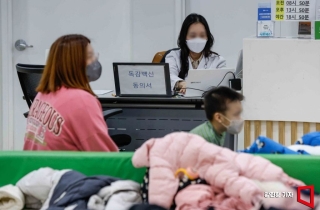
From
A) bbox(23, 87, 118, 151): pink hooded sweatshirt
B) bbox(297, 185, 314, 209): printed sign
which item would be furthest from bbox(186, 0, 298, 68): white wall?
bbox(297, 185, 314, 209): printed sign

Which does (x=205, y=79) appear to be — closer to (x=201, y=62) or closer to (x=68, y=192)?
(x=201, y=62)

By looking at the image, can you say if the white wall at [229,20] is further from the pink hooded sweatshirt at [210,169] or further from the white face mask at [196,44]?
the pink hooded sweatshirt at [210,169]

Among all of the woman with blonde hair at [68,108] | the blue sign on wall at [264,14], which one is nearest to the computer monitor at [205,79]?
the blue sign on wall at [264,14]

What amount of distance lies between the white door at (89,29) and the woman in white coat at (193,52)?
0.75 meters

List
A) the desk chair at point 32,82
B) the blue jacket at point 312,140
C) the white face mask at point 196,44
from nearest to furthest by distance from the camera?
the blue jacket at point 312,140 → the desk chair at point 32,82 → the white face mask at point 196,44

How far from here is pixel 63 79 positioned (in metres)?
2.70

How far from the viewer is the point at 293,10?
382 centimetres

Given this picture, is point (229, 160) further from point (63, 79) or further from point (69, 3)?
point (69, 3)

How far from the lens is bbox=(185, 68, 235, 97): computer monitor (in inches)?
152

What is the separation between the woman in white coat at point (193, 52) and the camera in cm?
448

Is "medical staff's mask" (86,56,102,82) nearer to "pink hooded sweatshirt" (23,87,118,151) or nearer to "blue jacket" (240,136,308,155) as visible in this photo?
"pink hooded sweatshirt" (23,87,118,151)

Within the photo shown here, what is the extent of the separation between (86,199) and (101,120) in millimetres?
518

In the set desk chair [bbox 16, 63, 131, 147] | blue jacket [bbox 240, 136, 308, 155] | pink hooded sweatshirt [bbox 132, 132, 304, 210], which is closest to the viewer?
pink hooded sweatshirt [bbox 132, 132, 304, 210]

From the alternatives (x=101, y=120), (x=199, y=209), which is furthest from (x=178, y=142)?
(x=101, y=120)
